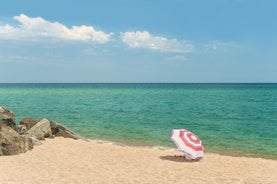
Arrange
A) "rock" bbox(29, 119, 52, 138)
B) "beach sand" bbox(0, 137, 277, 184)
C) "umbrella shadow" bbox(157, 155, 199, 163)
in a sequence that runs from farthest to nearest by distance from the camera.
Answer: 1. "rock" bbox(29, 119, 52, 138)
2. "umbrella shadow" bbox(157, 155, 199, 163)
3. "beach sand" bbox(0, 137, 277, 184)

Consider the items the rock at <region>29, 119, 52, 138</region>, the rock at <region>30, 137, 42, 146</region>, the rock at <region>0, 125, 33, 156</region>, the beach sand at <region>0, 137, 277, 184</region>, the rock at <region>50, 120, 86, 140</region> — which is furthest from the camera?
the rock at <region>50, 120, 86, 140</region>

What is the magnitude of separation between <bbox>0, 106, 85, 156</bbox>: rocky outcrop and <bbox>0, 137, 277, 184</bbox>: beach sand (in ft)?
1.81

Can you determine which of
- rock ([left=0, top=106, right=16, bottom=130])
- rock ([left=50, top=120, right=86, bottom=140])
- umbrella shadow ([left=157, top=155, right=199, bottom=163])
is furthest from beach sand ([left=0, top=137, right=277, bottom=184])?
rock ([left=50, top=120, right=86, bottom=140])

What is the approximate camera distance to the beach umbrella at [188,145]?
16422mm

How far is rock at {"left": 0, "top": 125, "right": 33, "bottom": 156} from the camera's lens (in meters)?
16.6

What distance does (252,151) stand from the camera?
22.0 m

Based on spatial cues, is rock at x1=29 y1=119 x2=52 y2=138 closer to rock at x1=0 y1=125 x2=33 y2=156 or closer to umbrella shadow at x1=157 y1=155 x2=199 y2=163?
rock at x1=0 y1=125 x2=33 y2=156

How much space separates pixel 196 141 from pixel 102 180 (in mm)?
6289

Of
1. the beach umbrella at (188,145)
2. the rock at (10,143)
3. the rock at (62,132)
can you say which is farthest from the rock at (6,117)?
the beach umbrella at (188,145)

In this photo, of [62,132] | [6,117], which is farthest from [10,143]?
[62,132]

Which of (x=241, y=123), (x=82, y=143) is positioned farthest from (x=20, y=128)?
(x=241, y=123)

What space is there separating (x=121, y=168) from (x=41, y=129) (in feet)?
31.1

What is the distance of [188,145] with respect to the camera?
54.7 feet

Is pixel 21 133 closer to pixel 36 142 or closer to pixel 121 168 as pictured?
pixel 36 142
